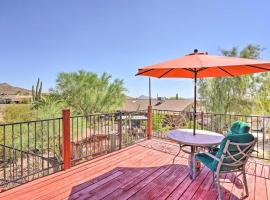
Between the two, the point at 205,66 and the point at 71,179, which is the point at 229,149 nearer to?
the point at 205,66

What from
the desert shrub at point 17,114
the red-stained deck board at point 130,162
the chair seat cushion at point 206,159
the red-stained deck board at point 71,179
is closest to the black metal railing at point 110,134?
the red-stained deck board at point 71,179

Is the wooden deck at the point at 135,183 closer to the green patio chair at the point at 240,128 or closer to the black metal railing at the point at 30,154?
the black metal railing at the point at 30,154

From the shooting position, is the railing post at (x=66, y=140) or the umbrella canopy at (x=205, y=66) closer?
the umbrella canopy at (x=205, y=66)

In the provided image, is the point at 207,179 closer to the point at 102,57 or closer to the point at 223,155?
the point at 223,155

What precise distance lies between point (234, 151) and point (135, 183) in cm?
153

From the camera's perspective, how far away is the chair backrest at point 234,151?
2084 mm

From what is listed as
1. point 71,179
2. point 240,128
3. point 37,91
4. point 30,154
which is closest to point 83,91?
point 37,91

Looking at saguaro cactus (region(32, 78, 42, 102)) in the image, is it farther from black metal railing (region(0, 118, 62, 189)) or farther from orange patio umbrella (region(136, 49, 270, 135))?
orange patio umbrella (region(136, 49, 270, 135))

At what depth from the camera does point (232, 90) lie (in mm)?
10883

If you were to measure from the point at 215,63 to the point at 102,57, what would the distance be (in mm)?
16077

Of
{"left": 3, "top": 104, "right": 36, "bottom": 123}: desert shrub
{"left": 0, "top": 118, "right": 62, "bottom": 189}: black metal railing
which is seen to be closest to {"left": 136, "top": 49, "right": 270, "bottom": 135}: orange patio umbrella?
{"left": 0, "top": 118, "right": 62, "bottom": 189}: black metal railing

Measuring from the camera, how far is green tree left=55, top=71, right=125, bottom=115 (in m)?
11.9

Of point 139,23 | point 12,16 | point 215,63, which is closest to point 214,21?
point 139,23

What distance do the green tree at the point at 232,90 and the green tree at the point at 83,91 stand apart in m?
6.86
